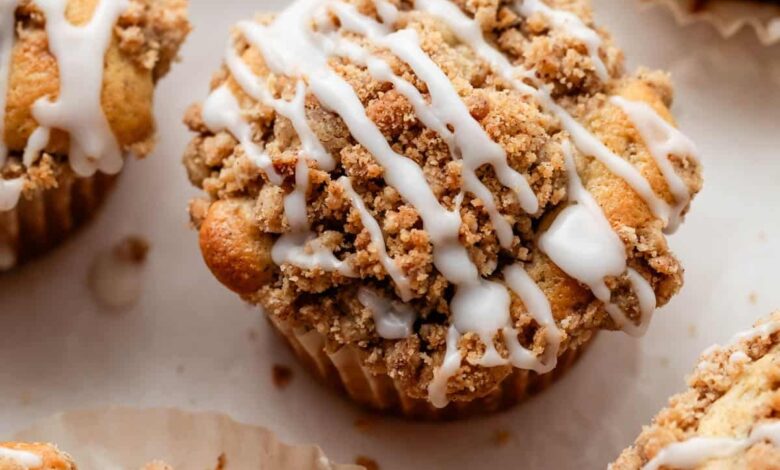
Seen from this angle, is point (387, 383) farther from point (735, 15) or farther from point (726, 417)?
point (735, 15)

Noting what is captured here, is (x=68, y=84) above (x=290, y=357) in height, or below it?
above

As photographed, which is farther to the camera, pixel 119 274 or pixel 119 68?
pixel 119 274

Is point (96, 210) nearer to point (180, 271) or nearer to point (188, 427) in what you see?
point (180, 271)

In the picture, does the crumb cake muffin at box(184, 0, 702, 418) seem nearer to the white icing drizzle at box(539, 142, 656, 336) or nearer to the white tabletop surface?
the white icing drizzle at box(539, 142, 656, 336)

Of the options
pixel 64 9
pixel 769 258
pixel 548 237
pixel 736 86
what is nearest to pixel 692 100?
pixel 736 86

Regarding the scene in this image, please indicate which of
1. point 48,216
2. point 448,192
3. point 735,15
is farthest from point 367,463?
point 735,15

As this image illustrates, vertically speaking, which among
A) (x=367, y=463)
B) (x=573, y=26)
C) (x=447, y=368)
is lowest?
(x=367, y=463)

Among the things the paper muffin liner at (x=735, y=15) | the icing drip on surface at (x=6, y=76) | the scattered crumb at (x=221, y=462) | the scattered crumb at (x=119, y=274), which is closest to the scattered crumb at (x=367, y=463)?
the scattered crumb at (x=221, y=462)

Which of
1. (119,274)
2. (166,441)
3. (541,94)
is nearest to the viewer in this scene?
(541,94)

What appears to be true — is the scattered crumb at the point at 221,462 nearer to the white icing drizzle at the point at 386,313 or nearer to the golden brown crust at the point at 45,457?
the golden brown crust at the point at 45,457
